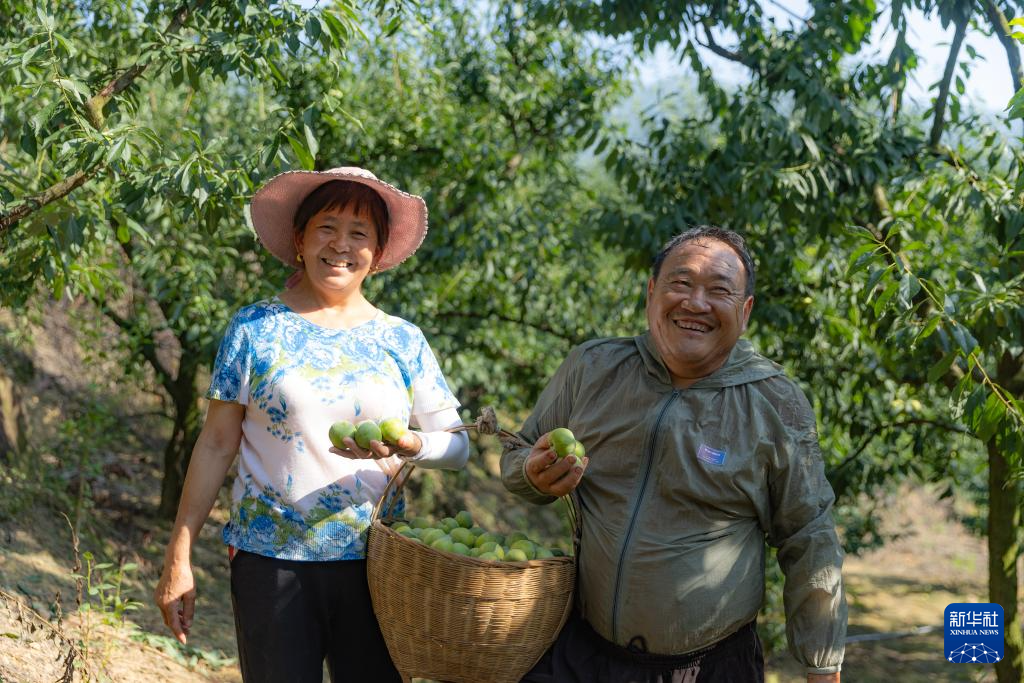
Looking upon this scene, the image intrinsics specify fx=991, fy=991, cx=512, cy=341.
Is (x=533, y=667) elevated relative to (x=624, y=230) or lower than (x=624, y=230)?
lower

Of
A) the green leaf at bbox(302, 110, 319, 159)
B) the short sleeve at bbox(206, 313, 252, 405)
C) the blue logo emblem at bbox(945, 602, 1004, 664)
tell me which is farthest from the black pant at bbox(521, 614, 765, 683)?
the blue logo emblem at bbox(945, 602, 1004, 664)

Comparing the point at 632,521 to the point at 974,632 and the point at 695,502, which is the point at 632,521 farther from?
the point at 974,632

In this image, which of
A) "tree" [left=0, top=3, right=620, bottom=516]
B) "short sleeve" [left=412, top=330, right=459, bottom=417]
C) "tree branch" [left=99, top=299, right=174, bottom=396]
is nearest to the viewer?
"short sleeve" [left=412, top=330, right=459, bottom=417]

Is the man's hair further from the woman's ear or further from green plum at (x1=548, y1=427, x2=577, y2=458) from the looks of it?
the woman's ear

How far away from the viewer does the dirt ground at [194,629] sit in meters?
3.59

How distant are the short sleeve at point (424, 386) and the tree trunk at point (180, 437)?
345cm

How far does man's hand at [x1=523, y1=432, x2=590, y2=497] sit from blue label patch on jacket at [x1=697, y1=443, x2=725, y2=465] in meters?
0.27

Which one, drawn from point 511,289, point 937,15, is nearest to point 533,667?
point 937,15

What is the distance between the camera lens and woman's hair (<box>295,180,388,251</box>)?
2.35 m

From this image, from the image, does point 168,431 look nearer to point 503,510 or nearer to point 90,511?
point 90,511

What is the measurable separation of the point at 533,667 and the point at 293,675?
21.0 inches

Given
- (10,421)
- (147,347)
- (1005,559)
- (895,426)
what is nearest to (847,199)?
(895,426)

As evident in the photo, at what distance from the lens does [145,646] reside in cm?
441

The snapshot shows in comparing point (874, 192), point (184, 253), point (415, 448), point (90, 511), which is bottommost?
point (90, 511)
